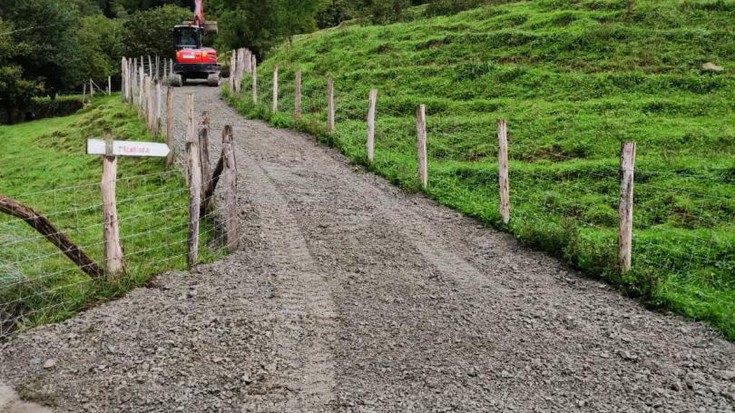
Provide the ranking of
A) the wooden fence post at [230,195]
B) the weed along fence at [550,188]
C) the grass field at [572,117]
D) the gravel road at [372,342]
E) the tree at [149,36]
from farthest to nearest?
the tree at [149,36] < the grass field at [572,117] < the wooden fence post at [230,195] < the weed along fence at [550,188] < the gravel road at [372,342]

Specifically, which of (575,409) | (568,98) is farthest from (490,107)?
(575,409)

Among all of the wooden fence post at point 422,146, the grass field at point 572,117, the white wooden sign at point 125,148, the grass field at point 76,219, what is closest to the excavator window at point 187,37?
the grass field at point 572,117

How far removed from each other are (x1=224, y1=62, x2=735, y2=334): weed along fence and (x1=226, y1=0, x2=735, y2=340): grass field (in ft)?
0.12

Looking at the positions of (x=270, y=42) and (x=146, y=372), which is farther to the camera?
(x=270, y=42)

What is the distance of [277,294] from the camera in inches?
289

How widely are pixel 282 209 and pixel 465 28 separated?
731 inches

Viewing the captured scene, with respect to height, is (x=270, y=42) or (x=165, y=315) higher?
(x=270, y=42)

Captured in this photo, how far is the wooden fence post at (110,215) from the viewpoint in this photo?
7.04m

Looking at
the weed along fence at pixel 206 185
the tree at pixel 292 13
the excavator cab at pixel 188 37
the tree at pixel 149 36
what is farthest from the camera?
the tree at pixel 149 36

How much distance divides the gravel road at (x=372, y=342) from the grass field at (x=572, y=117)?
973 millimetres

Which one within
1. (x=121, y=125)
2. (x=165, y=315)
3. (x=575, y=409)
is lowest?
(x=575, y=409)

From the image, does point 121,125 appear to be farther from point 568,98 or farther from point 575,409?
point 575,409

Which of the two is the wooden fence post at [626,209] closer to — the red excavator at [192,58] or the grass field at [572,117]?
the grass field at [572,117]

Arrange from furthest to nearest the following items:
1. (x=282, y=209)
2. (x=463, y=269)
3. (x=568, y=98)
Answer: (x=568, y=98)
(x=282, y=209)
(x=463, y=269)
